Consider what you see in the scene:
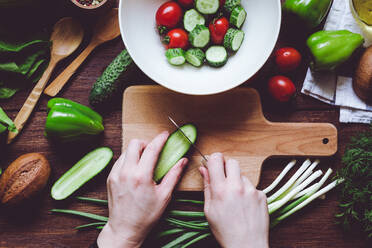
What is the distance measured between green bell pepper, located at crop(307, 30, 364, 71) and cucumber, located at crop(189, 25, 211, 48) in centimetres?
50

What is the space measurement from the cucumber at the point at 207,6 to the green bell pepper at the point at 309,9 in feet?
1.11

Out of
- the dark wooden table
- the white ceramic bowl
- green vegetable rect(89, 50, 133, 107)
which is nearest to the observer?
the white ceramic bowl

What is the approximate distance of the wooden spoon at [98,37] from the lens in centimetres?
165

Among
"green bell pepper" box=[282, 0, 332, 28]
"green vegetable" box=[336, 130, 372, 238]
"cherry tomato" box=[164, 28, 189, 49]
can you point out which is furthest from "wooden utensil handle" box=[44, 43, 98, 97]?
"green vegetable" box=[336, 130, 372, 238]

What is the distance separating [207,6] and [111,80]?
0.54 metres

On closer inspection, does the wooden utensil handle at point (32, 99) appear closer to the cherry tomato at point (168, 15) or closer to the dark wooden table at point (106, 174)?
the dark wooden table at point (106, 174)

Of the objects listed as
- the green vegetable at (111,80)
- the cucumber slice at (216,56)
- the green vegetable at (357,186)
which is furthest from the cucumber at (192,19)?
the green vegetable at (357,186)

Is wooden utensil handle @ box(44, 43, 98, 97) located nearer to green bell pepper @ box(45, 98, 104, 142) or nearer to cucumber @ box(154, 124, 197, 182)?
green bell pepper @ box(45, 98, 104, 142)

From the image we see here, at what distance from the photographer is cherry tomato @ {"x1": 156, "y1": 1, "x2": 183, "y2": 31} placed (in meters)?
1.49

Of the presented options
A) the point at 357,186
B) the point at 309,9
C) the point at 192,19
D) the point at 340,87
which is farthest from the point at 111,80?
the point at 357,186

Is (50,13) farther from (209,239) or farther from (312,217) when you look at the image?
(312,217)

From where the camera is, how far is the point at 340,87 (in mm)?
1638

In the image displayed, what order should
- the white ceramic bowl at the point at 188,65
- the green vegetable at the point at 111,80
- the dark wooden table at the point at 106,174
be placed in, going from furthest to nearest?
1. the dark wooden table at the point at 106,174
2. the green vegetable at the point at 111,80
3. the white ceramic bowl at the point at 188,65

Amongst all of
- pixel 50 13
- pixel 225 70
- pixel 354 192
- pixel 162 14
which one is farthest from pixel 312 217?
pixel 50 13
